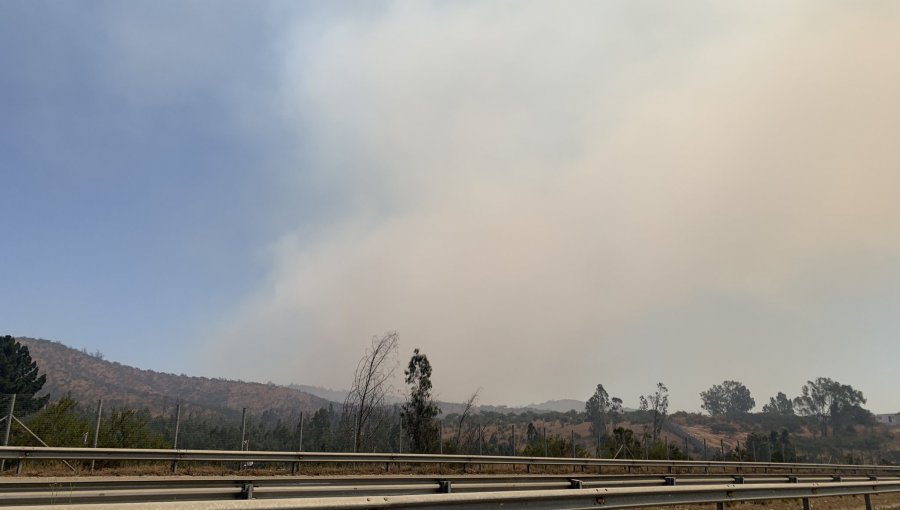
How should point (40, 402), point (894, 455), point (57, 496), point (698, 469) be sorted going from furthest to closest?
point (894, 455) < point (40, 402) < point (698, 469) < point (57, 496)

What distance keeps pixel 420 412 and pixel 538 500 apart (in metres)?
35.9

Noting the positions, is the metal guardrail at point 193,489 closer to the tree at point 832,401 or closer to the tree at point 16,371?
the tree at point 16,371

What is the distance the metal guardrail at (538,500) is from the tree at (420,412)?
95.0ft

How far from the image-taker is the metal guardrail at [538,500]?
3.20 m

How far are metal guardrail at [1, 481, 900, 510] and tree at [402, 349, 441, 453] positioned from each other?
2896 centimetres

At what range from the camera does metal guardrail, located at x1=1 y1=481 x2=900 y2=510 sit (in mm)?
3198

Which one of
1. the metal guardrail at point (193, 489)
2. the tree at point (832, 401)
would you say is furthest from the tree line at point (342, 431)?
the tree at point (832, 401)

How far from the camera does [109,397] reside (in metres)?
162

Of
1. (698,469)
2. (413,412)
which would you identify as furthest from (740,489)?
(413,412)

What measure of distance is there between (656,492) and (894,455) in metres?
124

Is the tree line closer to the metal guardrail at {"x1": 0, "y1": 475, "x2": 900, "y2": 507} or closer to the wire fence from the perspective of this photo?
the wire fence

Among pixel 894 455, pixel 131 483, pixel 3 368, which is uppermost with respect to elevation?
pixel 3 368

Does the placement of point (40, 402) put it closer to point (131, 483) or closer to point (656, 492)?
point (131, 483)

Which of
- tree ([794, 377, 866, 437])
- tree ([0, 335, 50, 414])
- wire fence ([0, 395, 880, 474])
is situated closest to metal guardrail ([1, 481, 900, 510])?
wire fence ([0, 395, 880, 474])
